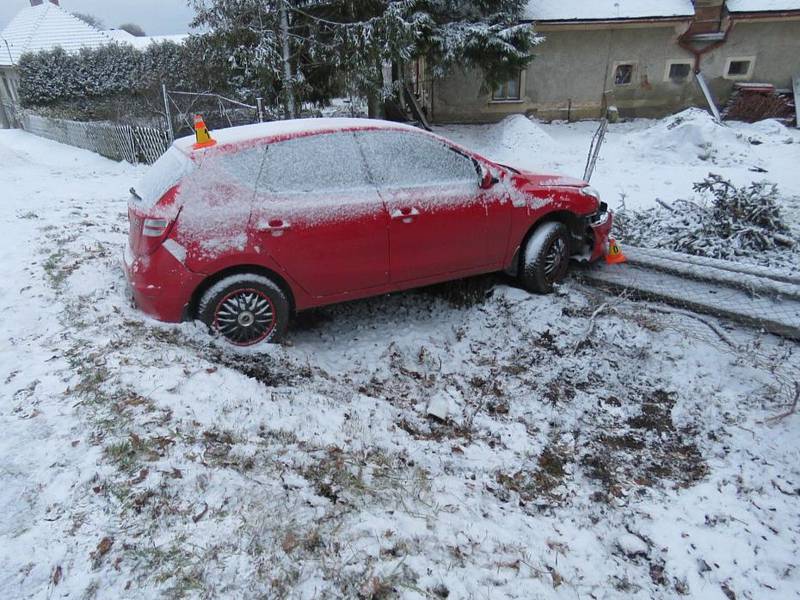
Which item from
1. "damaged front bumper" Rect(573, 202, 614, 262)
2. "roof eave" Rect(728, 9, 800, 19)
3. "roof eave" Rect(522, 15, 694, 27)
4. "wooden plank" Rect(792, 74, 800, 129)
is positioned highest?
"roof eave" Rect(728, 9, 800, 19)

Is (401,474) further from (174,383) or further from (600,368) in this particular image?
(600,368)

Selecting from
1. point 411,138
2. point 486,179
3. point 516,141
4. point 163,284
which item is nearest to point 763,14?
point 516,141

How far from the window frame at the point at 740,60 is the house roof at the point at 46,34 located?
2580 cm

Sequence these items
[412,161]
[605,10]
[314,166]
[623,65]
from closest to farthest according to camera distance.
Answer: [314,166] → [412,161] → [605,10] → [623,65]

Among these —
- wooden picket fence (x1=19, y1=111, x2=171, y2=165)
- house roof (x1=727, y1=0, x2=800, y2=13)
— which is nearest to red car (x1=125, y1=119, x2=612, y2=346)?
wooden picket fence (x1=19, y1=111, x2=171, y2=165)

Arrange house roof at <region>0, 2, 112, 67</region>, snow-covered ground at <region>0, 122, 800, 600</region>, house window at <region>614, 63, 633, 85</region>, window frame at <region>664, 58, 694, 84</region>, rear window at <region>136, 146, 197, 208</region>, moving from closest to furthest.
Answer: snow-covered ground at <region>0, 122, 800, 600</region> < rear window at <region>136, 146, 197, 208</region> < window frame at <region>664, 58, 694, 84</region> < house window at <region>614, 63, 633, 85</region> < house roof at <region>0, 2, 112, 67</region>

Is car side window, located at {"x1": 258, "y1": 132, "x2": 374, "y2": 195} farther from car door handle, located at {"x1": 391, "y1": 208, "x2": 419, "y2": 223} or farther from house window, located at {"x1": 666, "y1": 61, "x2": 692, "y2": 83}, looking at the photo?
house window, located at {"x1": 666, "y1": 61, "x2": 692, "y2": 83}

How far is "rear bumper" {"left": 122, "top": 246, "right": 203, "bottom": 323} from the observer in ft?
11.9

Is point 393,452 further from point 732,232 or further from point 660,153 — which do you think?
point 660,153

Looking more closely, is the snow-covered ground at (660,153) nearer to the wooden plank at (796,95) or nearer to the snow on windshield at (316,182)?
the wooden plank at (796,95)

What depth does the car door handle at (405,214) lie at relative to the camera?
4156 millimetres

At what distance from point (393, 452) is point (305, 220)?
1.83 m

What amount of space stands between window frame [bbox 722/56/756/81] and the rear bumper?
1730cm

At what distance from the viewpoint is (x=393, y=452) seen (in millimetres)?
3033
